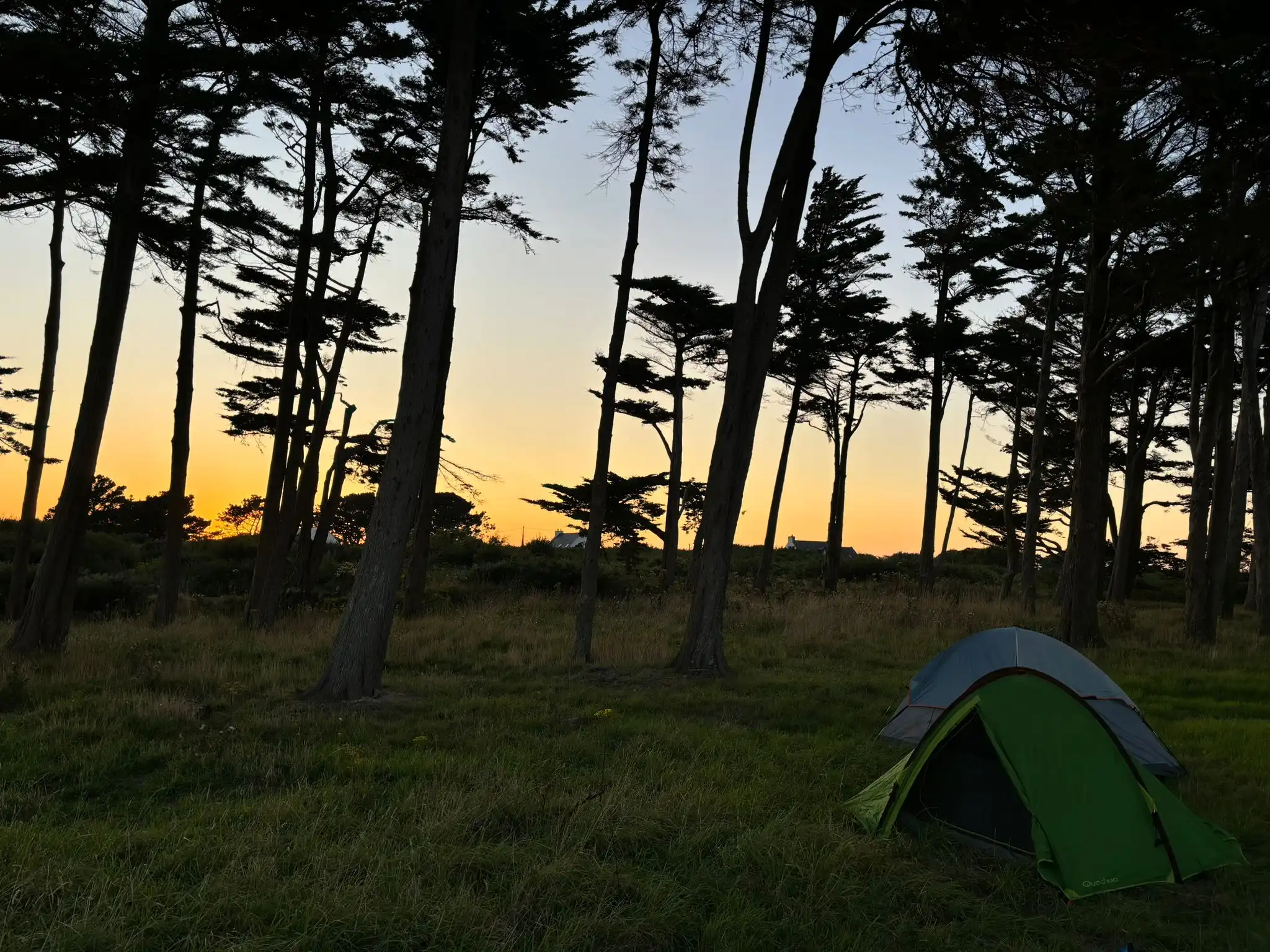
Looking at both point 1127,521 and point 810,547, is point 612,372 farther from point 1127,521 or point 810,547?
point 810,547

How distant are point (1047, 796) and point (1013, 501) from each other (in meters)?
22.9

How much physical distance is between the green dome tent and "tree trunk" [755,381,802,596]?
18879 mm

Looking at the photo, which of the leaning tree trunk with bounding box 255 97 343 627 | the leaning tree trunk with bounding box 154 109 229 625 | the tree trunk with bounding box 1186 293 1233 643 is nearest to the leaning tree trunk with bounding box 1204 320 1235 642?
the tree trunk with bounding box 1186 293 1233 643

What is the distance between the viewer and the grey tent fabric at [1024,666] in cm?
758

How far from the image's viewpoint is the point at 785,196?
39.8 ft

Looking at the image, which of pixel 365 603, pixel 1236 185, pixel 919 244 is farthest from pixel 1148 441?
pixel 365 603

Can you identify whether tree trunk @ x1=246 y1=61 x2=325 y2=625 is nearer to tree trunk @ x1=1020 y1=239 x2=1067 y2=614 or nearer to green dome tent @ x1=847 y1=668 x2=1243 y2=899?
green dome tent @ x1=847 y1=668 x2=1243 y2=899

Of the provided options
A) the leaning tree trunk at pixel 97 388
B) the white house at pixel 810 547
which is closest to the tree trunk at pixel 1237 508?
the leaning tree trunk at pixel 97 388

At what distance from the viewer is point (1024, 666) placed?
7.45 meters

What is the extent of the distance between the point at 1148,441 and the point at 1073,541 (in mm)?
12286

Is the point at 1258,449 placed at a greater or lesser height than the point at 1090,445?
greater

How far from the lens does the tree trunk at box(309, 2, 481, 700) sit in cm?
943

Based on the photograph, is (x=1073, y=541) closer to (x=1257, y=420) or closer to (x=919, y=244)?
(x=1257, y=420)

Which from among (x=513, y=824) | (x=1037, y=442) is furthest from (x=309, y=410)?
(x=1037, y=442)
